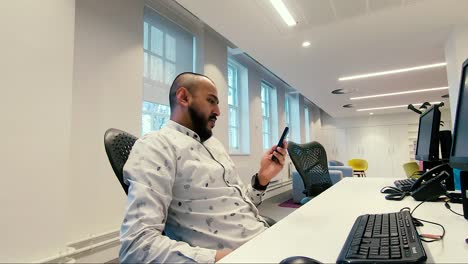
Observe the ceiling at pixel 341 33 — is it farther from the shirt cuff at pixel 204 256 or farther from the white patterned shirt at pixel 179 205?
the shirt cuff at pixel 204 256

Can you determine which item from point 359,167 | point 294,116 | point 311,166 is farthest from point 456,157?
point 359,167

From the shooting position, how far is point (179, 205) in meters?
0.96

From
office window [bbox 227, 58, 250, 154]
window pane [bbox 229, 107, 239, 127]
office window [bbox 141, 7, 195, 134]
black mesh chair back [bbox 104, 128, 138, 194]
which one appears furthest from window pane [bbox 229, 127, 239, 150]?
black mesh chair back [bbox 104, 128, 138, 194]

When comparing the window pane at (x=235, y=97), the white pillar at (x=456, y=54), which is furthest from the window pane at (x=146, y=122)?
the white pillar at (x=456, y=54)

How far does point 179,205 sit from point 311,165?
164 cm

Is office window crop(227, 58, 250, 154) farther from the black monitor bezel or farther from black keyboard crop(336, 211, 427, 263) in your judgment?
black keyboard crop(336, 211, 427, 263)

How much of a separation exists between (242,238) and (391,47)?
403 centimetres

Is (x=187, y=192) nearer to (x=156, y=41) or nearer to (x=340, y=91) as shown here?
(x=156, y=41)

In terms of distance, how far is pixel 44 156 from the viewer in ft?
5.63

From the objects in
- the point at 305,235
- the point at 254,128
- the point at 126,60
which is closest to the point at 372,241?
the point at 305,235

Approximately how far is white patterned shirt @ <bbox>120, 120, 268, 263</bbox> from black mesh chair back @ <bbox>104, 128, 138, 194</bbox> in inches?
4.4

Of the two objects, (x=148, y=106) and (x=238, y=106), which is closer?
(x=148, y=106)

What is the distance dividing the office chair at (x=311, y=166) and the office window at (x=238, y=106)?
289cm

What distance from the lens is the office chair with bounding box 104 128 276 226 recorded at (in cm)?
97
